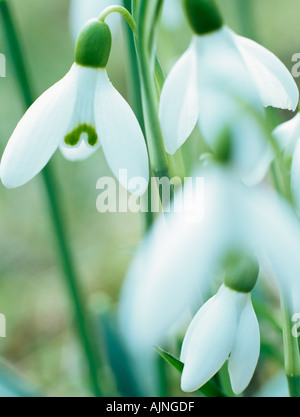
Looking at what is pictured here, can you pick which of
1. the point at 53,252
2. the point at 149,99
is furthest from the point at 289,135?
the point at 53,252

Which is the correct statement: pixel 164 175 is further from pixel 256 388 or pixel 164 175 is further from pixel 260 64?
pixel 256 388

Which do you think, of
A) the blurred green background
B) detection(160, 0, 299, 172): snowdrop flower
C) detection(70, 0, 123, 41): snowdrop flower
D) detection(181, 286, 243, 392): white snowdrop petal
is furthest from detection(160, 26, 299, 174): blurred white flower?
the blurred green background

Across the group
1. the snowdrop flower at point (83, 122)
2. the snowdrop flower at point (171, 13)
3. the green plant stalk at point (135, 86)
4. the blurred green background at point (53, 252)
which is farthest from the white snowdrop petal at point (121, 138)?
the blurred green background at point (53, 252)

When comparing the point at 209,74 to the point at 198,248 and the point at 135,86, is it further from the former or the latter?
the point at 135,86

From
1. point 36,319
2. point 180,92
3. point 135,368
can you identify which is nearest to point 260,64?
point 180,92

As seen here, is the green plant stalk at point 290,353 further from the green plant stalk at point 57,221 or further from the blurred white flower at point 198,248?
the green plant stalk at point 57,221

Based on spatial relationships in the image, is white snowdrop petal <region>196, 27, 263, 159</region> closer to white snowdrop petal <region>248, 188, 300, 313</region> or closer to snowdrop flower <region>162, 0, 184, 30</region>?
white snowdrop petal <region>248, 188, 300, 313</region>
